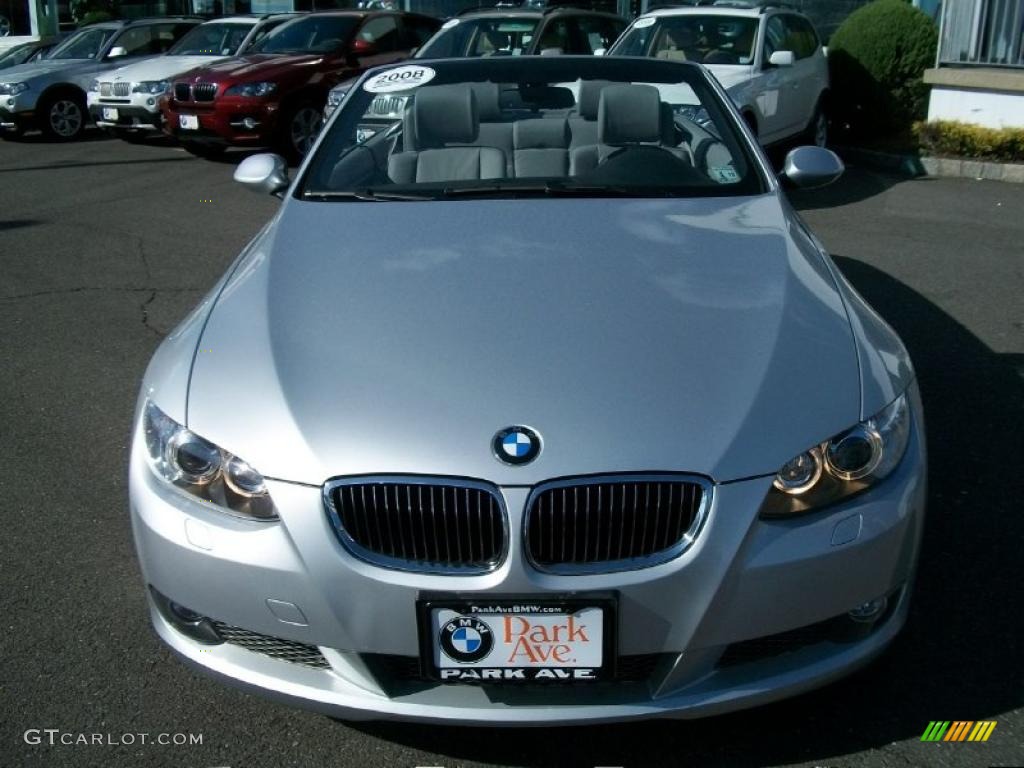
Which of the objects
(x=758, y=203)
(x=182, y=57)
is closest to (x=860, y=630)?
(x=758, y=203)

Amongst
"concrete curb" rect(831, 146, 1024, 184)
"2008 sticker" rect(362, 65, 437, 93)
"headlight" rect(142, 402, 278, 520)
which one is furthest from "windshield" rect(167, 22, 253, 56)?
"headlight" rect(142, 402, 278, 520)

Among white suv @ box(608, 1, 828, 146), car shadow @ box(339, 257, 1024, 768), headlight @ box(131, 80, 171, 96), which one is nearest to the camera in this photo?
car shadow @ box(339, 257, 1024, 768)

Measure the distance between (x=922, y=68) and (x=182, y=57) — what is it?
935cm

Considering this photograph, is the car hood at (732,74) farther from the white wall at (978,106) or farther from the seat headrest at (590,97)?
the seat headrest at (590,97)

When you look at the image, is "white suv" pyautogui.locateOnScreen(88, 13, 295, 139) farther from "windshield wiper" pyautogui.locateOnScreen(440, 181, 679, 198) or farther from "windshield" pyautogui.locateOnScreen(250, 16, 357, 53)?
"windshield wiper" pyautogui.locateOnScreen(440, 181, 679, 198)

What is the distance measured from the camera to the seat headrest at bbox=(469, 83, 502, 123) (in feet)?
14.5

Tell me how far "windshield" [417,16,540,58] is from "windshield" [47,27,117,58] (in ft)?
23.4

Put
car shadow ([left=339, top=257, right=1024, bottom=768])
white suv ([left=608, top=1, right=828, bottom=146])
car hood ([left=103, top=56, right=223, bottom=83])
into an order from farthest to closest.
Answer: car hood ([left=103, top=56, right=223, bottom=83]), white suv ([left=608, top=1, right=828, bottom=146]), car shadow ([left=339, top=257, right=1024, bottom=768])

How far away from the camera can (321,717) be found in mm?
2863

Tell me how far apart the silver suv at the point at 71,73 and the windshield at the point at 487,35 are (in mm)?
6239

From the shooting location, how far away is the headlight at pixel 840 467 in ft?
8.07

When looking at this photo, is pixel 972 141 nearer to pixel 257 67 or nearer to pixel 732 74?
pixel 732 74

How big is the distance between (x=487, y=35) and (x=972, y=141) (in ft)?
16.9

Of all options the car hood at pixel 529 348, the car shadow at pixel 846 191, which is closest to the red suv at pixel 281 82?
the car shadow at pixel 846 191
